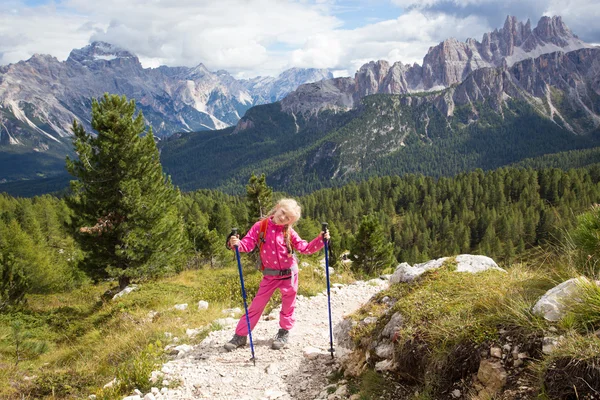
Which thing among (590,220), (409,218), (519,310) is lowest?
(409,218)

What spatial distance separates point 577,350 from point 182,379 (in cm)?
605

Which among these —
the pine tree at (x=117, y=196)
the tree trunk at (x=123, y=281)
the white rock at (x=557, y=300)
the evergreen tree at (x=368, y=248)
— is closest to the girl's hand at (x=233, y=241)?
the white rock at (x=557, y=300)

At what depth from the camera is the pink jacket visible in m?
7.74

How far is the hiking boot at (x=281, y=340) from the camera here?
7813mm

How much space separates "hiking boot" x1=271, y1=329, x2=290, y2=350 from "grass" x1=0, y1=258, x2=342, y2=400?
2.05 metres

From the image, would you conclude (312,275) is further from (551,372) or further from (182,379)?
(551,372)

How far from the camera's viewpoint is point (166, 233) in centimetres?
1839

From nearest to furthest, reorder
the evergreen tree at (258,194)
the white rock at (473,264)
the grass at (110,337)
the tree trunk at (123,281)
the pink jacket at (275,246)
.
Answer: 1. the white rock at (473,264)
2. the grass at (110,337)
3. the pink jacket at (275,246)
4. the tree trunk at (123,281)
5. the evergreen tree at (258,194)

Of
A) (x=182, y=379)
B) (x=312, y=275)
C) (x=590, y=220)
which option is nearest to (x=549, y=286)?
(x=590, y=220)

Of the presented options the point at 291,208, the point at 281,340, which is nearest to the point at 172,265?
the point at 281,340

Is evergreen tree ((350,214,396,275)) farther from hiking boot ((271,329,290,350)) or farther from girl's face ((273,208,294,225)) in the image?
girl's face ((273,208,294,225))

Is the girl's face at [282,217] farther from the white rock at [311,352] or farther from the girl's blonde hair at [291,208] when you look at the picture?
the white rock at [311,352]

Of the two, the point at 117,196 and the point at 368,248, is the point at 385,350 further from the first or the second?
the point at 368,248

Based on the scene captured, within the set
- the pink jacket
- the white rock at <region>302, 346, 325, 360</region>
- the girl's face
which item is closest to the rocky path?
the white rock at <region>302, 346, 325, 360</region>
